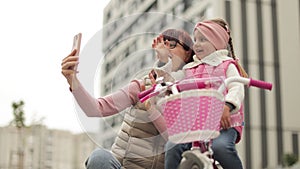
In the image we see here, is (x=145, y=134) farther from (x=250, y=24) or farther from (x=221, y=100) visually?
(x=250, y=24)

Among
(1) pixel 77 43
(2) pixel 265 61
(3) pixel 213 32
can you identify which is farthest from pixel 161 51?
(2) pixel 265 61

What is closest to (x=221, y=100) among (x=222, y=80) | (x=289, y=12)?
(x=222, y=80)

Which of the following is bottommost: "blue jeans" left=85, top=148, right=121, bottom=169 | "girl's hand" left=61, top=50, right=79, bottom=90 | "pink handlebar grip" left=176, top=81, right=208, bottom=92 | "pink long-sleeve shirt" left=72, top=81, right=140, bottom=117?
"blue jeans" left=85, top=148, right=121, bottom=169

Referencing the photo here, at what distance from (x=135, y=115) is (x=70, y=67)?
38 centimetres

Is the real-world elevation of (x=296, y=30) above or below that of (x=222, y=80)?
above

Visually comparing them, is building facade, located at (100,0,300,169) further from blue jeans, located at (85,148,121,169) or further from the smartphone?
the smartphone

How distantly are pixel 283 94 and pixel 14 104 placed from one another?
14.2 metres

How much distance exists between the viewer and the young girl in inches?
93.7

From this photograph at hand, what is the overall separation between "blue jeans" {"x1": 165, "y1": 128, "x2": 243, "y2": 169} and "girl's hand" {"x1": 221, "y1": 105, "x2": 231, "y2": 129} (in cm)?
3

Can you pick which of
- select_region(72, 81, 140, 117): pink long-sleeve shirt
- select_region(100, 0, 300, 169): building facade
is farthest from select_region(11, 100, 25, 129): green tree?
select_region(72, 81, 140, 117): pink long-sleeve shirt

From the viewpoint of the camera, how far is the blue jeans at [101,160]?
2.49m

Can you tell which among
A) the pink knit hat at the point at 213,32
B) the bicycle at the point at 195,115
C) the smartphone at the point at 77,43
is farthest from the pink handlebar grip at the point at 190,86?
the smartphone at the point at 77,43

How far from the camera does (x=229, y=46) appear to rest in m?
2.64

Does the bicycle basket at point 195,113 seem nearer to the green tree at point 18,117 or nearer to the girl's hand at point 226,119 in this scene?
the girl's hand at point 226,119
